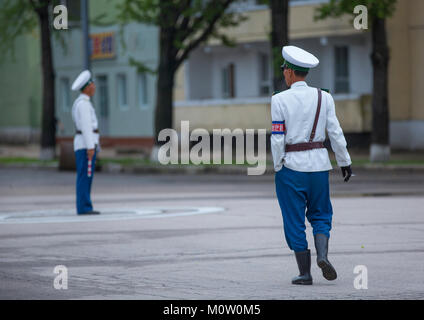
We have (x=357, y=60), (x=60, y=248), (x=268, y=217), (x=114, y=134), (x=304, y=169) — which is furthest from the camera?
(x=114, y=134)

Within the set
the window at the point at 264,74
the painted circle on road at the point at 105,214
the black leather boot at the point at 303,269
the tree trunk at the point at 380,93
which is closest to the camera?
the black leather boot at the point at 303,269

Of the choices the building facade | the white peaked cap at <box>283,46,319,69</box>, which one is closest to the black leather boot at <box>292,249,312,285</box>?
the white peaked cap at <box>283,46,319,69</box>

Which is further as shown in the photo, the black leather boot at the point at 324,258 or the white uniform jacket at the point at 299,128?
the white uniform jacket at the point at 299,128

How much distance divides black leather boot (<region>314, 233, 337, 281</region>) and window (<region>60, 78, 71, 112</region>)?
43130mm

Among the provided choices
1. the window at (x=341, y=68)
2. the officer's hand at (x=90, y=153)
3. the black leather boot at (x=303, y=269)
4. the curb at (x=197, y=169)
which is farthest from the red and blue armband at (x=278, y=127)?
the window at (x=341, y=68)

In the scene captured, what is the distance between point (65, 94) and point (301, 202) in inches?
1707

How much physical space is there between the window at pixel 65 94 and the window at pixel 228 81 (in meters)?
10.4

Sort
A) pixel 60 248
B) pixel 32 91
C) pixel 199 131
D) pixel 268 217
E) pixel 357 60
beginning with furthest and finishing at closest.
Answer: pixel 32 91 < pixel 199 131 < pixel 357 60 < pixel 268 217 < pixel 60 248

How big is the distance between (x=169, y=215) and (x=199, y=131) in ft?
88.1

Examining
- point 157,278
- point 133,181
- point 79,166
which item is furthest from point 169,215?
point 133,181

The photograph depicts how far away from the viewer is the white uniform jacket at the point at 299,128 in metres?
8.22

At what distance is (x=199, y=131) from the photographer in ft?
135

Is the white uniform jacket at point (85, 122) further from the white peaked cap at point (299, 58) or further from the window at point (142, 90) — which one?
the window at point (142, 90)

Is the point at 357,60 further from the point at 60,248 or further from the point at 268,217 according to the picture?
the point at 60,248
